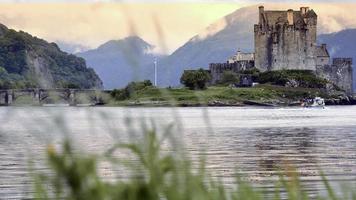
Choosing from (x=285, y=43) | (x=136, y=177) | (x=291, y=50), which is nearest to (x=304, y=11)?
(x=285, y=43)

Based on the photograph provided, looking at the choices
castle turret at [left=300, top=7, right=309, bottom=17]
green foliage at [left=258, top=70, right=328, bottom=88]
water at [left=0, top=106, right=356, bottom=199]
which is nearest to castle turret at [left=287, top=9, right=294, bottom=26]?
castle turret at [left=300, top=7, right=309, bottom=17]

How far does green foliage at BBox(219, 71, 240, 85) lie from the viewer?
562ft

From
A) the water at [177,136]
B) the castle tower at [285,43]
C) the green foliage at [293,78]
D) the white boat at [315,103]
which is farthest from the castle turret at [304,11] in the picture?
the water at [177,136]

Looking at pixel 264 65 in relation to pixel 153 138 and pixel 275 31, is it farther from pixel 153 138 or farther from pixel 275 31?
pixel 153 138

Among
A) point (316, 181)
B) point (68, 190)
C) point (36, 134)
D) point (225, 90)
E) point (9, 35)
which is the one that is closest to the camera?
point (68, 190)

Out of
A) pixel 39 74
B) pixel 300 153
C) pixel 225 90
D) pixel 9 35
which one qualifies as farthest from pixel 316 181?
pixel 9 35

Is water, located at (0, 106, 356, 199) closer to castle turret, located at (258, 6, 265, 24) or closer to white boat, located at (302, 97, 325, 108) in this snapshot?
white boat, located at (302, 97, 325, 108)

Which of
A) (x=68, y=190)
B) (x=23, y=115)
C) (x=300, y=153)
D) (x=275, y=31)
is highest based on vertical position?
(x=275, y=31)

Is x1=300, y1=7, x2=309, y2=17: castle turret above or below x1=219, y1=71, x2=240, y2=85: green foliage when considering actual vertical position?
above

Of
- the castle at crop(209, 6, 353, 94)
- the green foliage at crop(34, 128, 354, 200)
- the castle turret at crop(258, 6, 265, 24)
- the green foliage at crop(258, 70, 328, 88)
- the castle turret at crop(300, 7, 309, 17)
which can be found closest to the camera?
the green foliage at crop(34, 128, 354, 200)

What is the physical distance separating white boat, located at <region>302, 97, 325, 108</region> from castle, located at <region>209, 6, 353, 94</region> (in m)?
6.20

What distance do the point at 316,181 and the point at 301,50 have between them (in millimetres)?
151435

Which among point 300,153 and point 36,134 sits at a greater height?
point 36,134

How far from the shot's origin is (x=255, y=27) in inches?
6924
